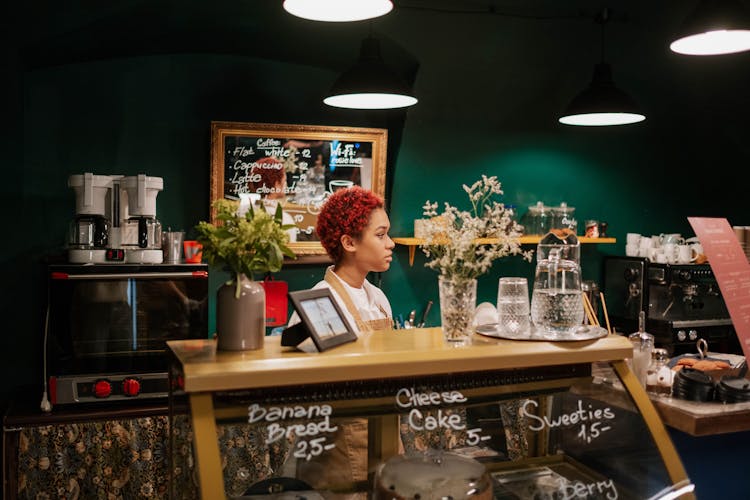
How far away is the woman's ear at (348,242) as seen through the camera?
2996 mm

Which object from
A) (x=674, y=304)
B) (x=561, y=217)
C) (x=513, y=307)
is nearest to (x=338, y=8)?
(x=513, y=307)

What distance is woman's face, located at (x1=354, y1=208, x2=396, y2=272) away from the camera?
2975mm

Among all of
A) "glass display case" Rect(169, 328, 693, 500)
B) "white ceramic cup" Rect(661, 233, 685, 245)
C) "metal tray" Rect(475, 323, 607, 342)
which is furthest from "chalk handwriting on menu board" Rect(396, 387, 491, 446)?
"white ceramic cup" Rect(661, 233, 685, 245)

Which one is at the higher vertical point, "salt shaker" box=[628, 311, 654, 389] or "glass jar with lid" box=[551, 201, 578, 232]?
"glass jar with lid" box=[551, 201, 578, 232]

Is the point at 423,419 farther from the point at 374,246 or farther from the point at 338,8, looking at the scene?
the point at 338,8

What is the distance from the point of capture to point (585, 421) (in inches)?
84.2

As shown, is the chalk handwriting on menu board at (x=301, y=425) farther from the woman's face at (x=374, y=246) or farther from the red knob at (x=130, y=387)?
the red knob at (x=130, y=387)

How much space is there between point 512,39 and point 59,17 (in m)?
2.96

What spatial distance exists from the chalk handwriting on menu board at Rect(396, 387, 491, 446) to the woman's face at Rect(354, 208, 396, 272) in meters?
1.12

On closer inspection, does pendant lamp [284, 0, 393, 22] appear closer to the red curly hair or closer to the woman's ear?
the red curly hair

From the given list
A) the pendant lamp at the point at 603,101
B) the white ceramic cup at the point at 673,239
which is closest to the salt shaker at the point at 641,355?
the pendant lamp at the point at 603,101

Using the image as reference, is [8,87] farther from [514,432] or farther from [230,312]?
[514,432]

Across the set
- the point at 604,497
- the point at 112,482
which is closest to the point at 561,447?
the point at 604,497

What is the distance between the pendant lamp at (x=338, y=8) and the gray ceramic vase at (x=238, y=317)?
1.09 meters
